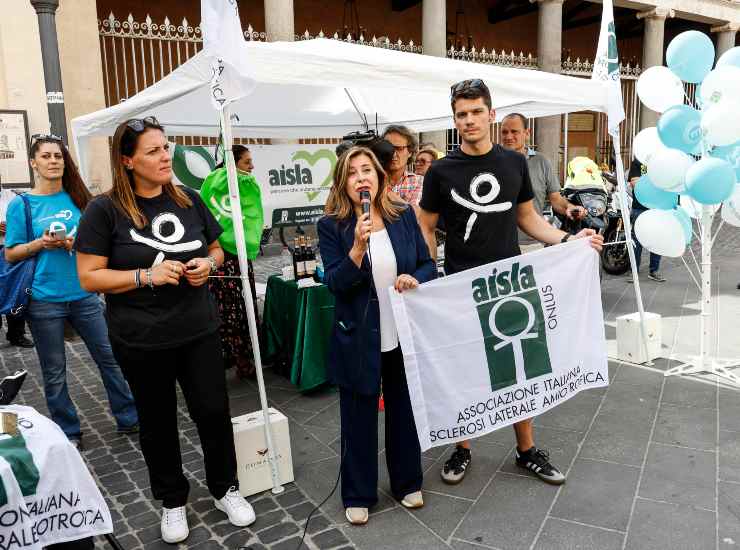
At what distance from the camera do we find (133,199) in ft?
8.60

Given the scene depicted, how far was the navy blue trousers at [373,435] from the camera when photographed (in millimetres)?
2871

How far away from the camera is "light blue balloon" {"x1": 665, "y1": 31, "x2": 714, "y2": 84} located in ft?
14.5

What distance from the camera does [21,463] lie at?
166cm

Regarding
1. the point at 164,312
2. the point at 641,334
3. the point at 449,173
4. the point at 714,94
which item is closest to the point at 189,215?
the point at 164,312

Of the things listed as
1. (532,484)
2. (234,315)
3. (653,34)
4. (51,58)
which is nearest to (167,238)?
(532,484)

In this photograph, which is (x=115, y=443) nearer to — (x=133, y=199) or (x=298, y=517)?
(x=298, y=517)

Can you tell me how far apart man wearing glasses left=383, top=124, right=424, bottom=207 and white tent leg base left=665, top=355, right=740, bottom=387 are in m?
2.48

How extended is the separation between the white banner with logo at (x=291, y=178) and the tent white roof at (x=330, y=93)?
0.34 metres

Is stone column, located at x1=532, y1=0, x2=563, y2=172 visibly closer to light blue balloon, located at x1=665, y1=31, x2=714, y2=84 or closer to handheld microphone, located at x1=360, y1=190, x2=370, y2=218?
light blue balloon, located at x1=665, y1=31, x2=714, y2=84

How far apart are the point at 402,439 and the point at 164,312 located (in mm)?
1280

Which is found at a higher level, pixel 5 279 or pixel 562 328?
pixel 5 279

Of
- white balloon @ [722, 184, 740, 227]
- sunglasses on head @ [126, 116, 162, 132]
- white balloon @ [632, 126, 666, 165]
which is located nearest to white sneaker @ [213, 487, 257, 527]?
sunglasses on head @ [126, 116, 162, 132]

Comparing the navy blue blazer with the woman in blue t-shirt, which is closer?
the navy blue blazer

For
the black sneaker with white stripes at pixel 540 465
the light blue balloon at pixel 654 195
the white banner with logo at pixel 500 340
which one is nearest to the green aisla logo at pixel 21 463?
the white banner with logo at pixel 500 340
